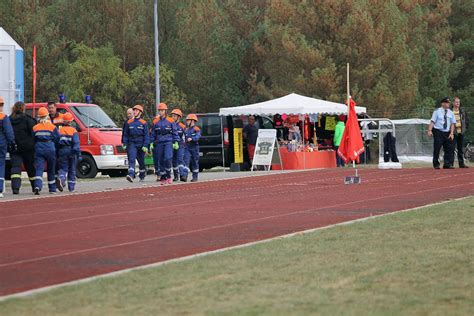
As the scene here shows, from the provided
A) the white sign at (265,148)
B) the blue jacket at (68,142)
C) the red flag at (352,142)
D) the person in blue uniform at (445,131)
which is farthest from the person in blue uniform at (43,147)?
the white sign at (265,148)

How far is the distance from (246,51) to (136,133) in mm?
41852

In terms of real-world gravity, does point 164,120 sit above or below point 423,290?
above

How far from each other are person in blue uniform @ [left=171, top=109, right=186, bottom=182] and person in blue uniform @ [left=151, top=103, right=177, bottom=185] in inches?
7.3

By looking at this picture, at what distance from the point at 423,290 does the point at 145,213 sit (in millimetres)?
10164

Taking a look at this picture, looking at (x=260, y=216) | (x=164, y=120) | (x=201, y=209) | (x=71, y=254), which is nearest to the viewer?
(x=71, y=254)

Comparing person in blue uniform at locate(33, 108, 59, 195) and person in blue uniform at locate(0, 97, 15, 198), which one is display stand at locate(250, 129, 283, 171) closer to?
person in blue uniform at locate(33, 108, 59, 195)

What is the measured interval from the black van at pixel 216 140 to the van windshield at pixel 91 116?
5341 millimetres

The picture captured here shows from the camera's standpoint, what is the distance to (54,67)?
226 feet

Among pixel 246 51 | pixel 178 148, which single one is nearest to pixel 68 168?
pixel 178 148

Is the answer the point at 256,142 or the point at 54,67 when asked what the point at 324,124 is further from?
the point at 54,67

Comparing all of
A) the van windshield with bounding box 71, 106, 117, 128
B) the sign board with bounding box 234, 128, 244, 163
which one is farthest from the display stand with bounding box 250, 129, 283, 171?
the van windshield with bounding box 71, 106, 117, 128

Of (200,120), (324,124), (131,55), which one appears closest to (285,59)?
(131,55)

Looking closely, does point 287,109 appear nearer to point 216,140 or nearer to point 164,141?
point 216,140

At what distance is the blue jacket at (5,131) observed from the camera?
83.8 ft
